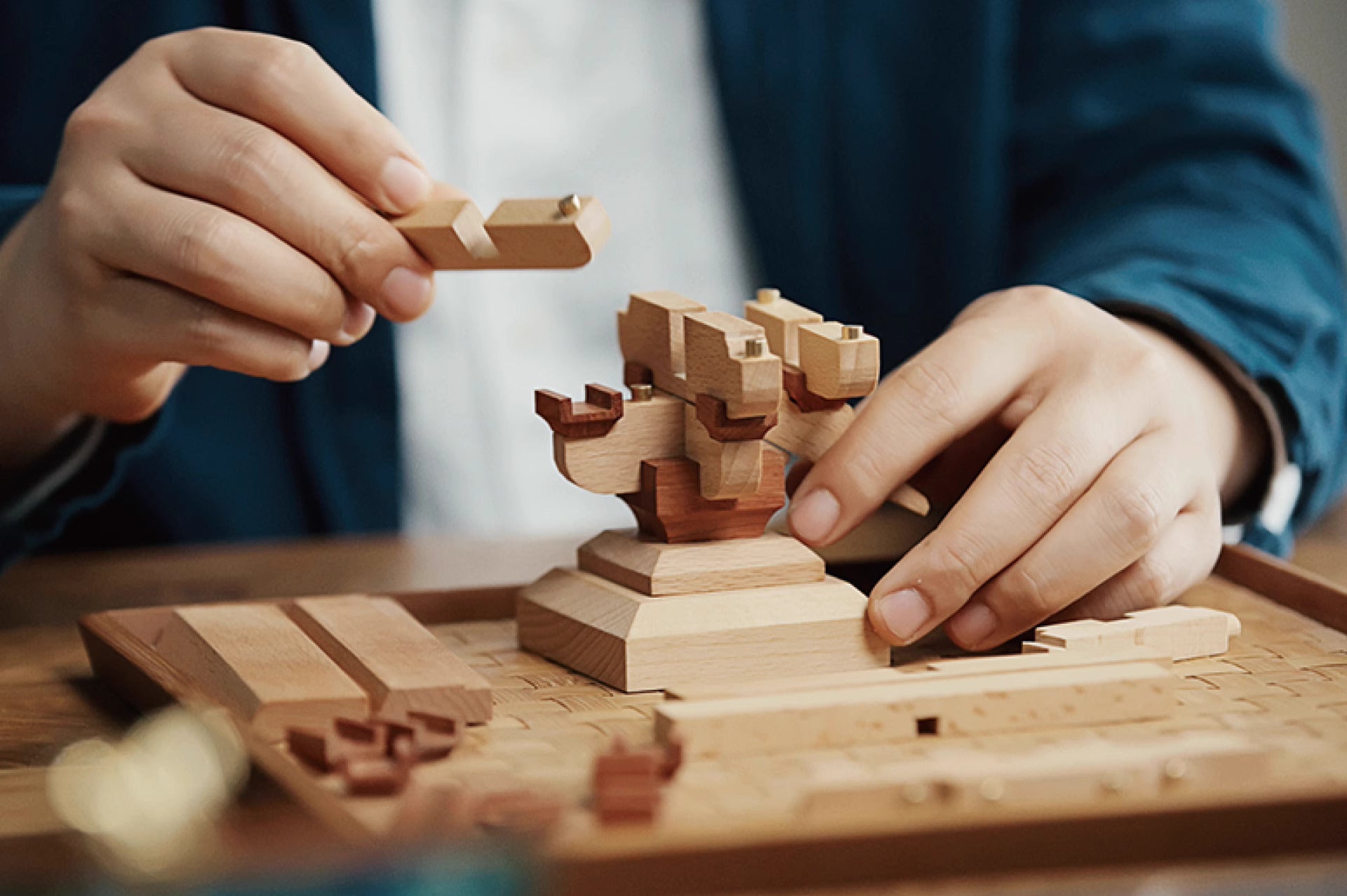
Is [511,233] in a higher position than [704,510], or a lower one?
higher

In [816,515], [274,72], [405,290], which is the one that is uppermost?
[274,72]

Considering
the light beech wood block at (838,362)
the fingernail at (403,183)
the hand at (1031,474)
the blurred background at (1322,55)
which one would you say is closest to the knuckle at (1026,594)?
the hand at (1031,474)

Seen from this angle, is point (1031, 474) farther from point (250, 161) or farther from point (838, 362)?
point (250, 161)

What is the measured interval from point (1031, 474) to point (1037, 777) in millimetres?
264

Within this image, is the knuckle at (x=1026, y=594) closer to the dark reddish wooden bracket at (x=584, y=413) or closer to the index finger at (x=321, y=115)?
the dark reddish wooden bracket at (x=584, y=413)

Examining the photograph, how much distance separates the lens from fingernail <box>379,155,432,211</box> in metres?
0.69

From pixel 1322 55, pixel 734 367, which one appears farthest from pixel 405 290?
pixel 1322 55

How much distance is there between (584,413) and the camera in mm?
669

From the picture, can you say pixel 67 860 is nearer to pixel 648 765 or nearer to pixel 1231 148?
pixel 648 765

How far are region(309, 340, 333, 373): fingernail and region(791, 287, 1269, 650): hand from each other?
0.27 metres

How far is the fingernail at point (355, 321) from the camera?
73cm

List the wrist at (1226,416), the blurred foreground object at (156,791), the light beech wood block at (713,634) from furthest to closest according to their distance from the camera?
the wrist at (1226,416) → the light beech wood block at (713,634) → the blurred foreground object at (156,791)

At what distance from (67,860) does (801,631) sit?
36 centimetres

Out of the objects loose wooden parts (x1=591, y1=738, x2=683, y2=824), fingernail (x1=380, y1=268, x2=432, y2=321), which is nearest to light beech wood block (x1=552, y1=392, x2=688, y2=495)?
fingernail (x1=380, y1=268, x2=432, y2=321)
